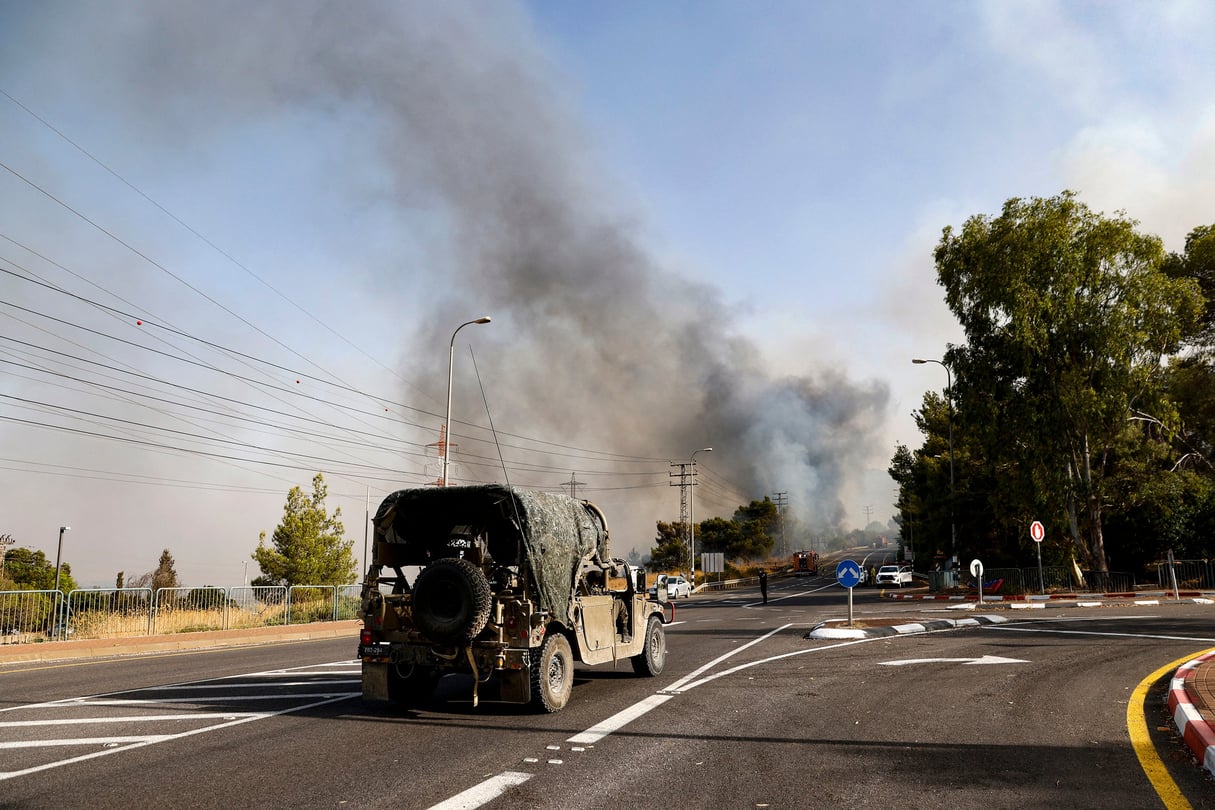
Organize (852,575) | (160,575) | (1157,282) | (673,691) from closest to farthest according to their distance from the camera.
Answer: (673,691), (852,575), (1157,282), (160,575)

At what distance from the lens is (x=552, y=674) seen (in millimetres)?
8430

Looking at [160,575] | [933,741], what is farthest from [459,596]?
[160,575]

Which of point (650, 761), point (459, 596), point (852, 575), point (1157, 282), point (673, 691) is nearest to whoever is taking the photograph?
point (650, 761)

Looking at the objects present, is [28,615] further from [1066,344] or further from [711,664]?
[1066,344]

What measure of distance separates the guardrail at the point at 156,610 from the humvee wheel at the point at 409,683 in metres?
9.19

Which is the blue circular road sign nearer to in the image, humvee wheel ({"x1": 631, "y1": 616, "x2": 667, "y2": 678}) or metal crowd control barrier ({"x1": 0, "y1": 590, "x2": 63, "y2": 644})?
humvee wheel ({"x1": 631, "y1": 616, "x2": 667, "y2": 678})

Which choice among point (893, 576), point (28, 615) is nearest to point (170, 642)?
point (28, 615)

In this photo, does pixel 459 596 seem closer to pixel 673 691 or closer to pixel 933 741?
pixel 673 691

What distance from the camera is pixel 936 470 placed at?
51781 mm

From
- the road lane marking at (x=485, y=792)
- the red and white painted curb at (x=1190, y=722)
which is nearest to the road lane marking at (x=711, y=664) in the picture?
the road lane marking at (x=485, y=792)

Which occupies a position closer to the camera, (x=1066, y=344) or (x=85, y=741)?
(x=85, y=741)

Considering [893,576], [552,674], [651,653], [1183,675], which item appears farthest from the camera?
[893,576]

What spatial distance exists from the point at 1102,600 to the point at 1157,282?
1385 cm

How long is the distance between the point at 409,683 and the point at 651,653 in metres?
3.75
